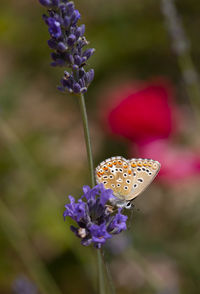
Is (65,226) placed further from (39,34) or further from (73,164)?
(39,34)

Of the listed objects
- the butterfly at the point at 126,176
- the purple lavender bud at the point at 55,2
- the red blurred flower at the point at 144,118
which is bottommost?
the red blurred flower at the point at 144,118

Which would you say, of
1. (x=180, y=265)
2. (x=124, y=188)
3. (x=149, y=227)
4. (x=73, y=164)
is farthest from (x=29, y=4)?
(x=124, y=188)

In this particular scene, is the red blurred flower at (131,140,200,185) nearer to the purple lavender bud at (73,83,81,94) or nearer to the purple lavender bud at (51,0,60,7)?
the purple lavender bud at (73,83,81,94)

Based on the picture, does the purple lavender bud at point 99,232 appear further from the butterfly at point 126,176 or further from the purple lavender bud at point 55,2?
the purple lavender bud at point 55,2

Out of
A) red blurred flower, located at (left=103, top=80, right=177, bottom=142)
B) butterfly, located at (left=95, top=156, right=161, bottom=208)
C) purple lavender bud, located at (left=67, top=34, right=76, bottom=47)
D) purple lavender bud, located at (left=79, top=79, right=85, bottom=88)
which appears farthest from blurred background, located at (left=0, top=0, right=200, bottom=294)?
purple lavender bud, located at (left=67, top=34, right=76, bottom=47)

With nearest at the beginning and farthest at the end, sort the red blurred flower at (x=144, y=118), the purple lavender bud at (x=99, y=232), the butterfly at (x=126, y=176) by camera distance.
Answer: the purple lavender bud at (x=99, y=232) → the butterfly at (x=126, y=176) → the red blurred flower at (x=144, y=118)

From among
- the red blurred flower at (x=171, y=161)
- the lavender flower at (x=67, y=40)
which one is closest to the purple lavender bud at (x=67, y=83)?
the lavender flower at (x=67, y=40)
